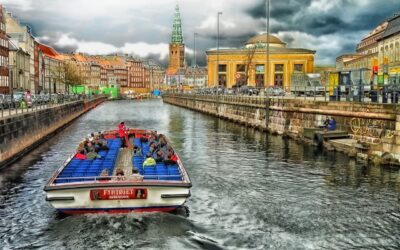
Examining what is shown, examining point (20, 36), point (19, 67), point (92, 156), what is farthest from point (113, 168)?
point (20, 36)

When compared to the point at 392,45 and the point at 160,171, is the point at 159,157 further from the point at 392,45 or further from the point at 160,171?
the point at 392,45

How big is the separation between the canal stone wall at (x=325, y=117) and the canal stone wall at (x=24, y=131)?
72.1ft

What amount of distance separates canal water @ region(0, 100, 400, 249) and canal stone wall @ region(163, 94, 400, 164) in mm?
2230

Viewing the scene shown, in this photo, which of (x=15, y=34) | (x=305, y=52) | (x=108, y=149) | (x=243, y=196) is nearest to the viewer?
(x=243, y=196)

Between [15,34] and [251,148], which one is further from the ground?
[15,34]

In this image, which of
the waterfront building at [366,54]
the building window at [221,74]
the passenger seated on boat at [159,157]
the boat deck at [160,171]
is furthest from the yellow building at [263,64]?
the boat deck at [160,171]

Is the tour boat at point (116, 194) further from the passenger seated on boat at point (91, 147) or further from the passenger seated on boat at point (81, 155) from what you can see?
the passenger seated on boat at point (91, 147)

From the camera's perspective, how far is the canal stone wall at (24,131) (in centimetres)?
3138

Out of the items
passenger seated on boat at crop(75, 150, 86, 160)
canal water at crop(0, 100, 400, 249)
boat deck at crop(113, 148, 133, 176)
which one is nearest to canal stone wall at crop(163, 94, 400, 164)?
canal water at crop(0, 100, 400, 249)

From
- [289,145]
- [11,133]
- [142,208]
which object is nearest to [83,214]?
[142,208]

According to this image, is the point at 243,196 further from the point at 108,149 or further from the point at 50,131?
the point at 50,131

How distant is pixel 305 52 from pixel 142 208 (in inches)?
6611

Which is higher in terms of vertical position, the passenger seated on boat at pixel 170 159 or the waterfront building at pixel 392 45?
the waterfront building at pixel 392 45

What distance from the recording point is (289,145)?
138 ft
